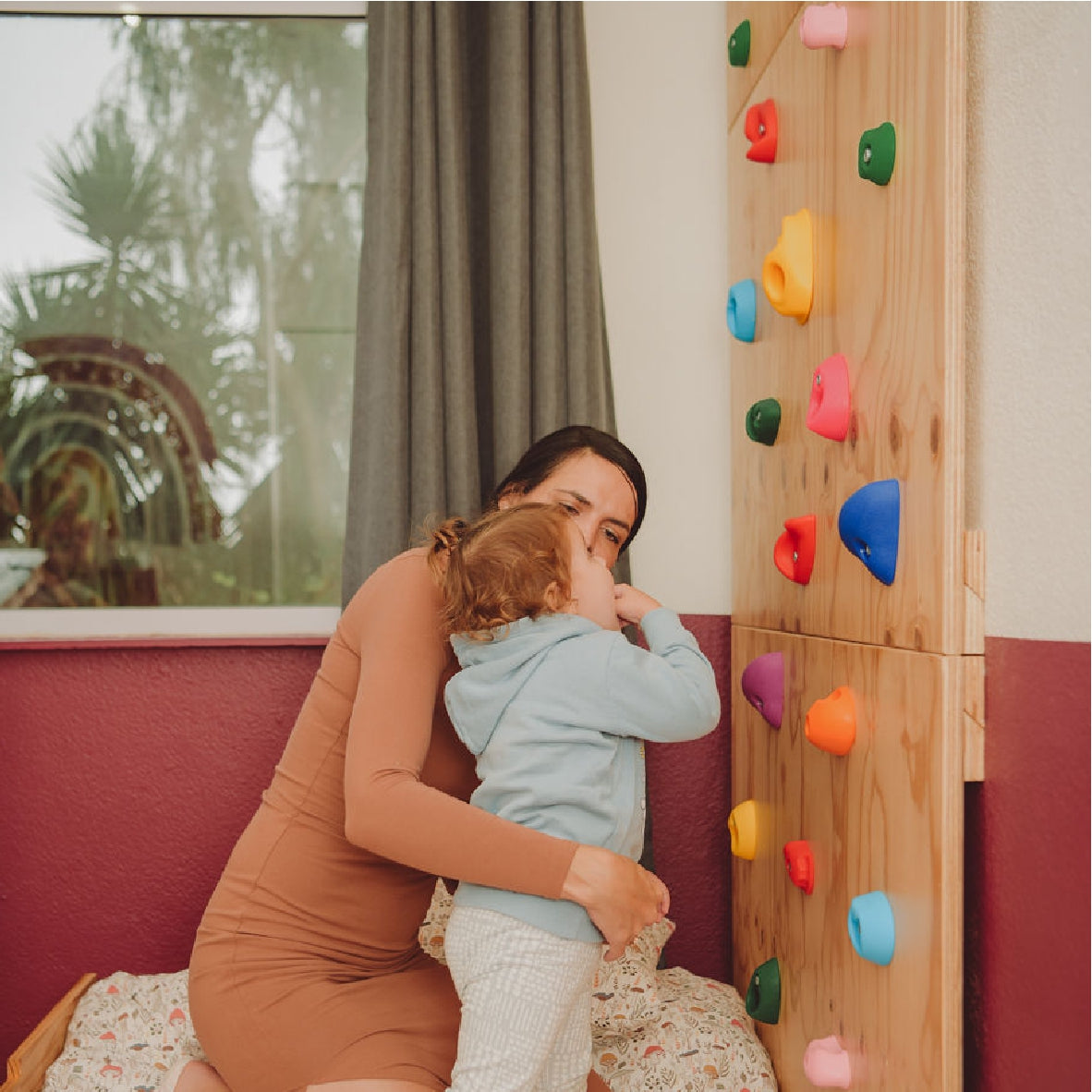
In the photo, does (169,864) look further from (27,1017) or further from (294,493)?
(294,493)

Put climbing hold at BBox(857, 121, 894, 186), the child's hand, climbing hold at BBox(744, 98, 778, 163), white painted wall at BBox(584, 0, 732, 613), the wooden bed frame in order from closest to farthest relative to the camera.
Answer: climbing hold at BBox(857, 121, 894, 186) < the child's hand < the wooden bed frame < climbing hold at BBox(744, 98, 778, 163) < white painted wall at BBox(584, 0, 732, 613)

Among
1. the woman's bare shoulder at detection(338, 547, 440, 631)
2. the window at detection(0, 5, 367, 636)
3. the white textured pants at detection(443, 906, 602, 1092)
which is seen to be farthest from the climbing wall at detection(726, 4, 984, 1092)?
the window at detection(0, 5, 367, 636)

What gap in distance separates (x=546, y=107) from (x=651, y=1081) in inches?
67.5

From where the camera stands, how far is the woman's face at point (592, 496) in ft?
4.99

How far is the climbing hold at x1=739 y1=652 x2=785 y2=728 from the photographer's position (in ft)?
5.49

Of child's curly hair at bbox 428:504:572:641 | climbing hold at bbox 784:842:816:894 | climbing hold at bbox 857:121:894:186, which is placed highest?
climbing hold at bbox 857:121:894:186

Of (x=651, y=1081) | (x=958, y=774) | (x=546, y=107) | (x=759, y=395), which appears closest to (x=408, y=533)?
(x=759, y=395)

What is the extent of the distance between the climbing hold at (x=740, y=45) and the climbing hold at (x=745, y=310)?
45 cm

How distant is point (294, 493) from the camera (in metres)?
2.25

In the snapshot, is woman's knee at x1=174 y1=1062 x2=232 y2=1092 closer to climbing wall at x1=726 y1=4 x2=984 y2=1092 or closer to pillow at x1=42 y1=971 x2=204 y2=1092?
pillow at x1=42 y1=971 x2=204 y2=1092

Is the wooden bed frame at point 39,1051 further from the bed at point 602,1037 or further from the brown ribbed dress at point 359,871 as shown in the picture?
the brown ribbed dress at point 359,871

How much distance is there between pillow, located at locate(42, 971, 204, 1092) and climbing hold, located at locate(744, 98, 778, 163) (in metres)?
1.65

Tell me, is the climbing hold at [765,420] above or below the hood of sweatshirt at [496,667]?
above

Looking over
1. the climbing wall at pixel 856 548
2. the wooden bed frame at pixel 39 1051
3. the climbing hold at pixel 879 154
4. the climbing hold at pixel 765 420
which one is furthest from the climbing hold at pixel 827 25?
the wooden bed frame at pixel 39 1051
